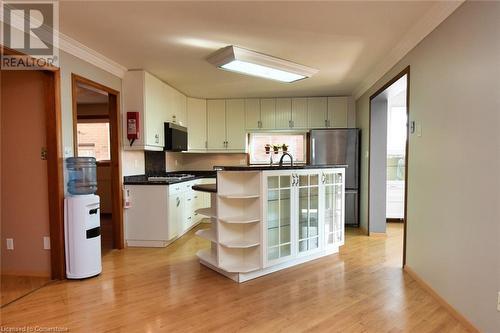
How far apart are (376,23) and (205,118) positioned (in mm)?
3809

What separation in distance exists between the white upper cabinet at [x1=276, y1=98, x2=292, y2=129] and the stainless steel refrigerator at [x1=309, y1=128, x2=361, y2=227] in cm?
70

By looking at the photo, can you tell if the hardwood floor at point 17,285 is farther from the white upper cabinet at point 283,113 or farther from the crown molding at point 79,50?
the white upper cabinet at point 283,113

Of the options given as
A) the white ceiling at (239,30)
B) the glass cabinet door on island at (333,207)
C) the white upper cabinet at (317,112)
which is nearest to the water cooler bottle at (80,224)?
the white ceiling at (239,30)

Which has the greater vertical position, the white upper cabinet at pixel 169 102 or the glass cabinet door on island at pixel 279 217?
the white upper cabinet at pixel 169 102

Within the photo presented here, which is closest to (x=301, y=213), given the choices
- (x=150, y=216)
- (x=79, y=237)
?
(x=150, y=216)

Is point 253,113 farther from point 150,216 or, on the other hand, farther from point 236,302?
point 236,302

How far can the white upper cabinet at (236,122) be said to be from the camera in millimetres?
5781

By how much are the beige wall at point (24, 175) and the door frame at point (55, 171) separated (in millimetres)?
76

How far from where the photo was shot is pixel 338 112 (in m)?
5.58

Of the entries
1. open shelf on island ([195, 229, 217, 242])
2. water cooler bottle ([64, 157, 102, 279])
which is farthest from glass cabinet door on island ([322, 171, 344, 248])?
water cooler bottle ([64, 157, 102, 279])

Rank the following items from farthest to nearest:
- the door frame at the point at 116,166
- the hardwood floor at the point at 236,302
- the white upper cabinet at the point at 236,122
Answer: the white upper cabinet at the point at 236,122
the door frame at the point at 116,166
the hardwood floor at the point at 236,302

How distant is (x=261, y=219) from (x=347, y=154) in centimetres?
279

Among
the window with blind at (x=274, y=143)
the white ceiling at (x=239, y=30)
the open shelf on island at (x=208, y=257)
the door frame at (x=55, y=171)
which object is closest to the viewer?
the white ceiling at (x=239, y=30)

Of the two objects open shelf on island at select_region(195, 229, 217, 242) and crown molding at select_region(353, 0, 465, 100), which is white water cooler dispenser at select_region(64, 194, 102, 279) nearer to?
open shelf on island at select_region(195, 229, 217, 242)
